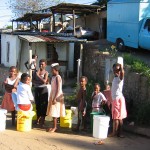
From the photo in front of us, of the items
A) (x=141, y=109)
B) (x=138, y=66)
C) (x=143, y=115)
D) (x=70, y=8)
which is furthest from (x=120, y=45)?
(x=143, y=115)

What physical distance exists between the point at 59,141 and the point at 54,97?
112 cm

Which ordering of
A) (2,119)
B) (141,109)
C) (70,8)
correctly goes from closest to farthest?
1. (2,119)
2. (141,109)
3. (70,8)

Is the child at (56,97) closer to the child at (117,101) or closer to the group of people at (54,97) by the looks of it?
the group of people at (54,97)

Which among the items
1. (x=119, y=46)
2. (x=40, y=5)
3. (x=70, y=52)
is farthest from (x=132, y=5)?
(x=40, y=5)

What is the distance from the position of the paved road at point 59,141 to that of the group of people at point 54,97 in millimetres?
349

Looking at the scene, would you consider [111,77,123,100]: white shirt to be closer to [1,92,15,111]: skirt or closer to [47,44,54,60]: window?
[1,92,15,111]: skirt

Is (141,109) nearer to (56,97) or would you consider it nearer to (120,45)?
(56,97)

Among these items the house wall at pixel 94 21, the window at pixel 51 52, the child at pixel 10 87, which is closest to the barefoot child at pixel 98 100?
the child at pixel 10 87

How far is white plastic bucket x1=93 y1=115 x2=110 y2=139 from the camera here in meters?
8.05

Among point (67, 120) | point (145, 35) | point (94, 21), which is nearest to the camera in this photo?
point (67, 120)

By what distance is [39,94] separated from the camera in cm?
895

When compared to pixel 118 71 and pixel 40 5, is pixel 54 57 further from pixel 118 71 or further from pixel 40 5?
pixel 40 5

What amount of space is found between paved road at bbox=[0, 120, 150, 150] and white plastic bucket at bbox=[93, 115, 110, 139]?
14cm

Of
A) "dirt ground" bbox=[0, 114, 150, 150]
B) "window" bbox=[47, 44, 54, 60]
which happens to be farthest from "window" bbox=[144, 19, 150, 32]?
"dirt ground" bbox=[0, 114, 150, 150]
